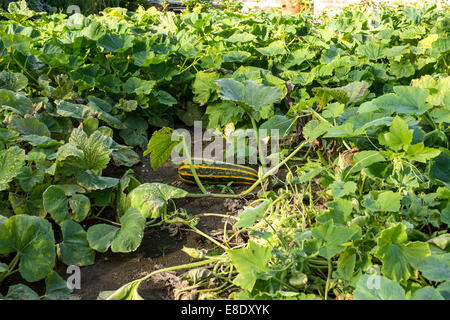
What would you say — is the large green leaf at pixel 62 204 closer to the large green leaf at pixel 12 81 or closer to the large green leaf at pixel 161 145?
the large green leaf at pixel 161 145

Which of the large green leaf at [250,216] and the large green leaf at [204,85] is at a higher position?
the large green leaf at [204,85]

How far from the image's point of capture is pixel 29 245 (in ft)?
5.27

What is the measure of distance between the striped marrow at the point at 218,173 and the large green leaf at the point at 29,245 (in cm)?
98

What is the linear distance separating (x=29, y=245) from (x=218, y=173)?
3.64ft

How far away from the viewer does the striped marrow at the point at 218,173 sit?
8.09 feet

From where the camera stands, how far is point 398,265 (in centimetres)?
140

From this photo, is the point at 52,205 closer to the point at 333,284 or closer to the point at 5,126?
the point at 5,126

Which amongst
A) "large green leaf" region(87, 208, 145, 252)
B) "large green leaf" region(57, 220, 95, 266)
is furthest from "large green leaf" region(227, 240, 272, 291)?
"large green leaf" region(57, 220, 95, 266)

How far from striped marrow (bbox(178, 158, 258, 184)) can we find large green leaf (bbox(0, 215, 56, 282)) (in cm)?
98

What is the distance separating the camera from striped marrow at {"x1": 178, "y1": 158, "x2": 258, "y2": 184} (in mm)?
2467

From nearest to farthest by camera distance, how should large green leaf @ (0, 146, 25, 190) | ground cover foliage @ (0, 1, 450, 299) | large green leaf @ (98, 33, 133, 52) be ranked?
ground cover foliage @ (0, 1, 450, 299), large green leaf @ (0, 146, 25, 190), large green leaf @ (98, 33, 133, 52)

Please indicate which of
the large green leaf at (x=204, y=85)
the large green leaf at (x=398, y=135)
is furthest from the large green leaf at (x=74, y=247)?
the large green leaf at (x=204, y=85)

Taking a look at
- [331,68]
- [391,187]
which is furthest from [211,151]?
[391,187]

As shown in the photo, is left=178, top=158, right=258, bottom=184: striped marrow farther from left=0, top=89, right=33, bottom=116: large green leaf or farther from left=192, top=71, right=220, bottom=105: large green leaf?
left=0, top=89, right=33, bottom=116: large green leaf
